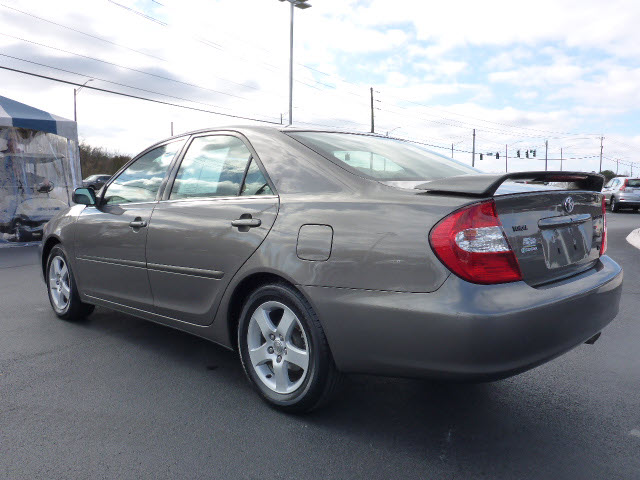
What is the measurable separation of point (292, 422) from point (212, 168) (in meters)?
1.62

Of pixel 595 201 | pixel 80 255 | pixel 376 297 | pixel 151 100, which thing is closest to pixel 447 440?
pixel 376 297

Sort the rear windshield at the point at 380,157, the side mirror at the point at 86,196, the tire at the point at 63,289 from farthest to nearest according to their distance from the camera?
the tire at the point at 63,289 → the side mirror at the point at 86,196 → the rear windshield at the point at 380,157

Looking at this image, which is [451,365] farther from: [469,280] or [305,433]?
[305,433]

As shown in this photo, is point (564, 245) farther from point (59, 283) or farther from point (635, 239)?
point (635, 239)

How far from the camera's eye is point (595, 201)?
3.07 m

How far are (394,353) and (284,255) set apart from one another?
2.42 ft

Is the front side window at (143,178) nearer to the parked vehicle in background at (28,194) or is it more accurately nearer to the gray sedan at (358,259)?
the gray sedan at (358,259)

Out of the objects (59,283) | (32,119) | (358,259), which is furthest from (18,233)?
(358,259)

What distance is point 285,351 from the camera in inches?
114

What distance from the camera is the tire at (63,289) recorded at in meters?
4.75

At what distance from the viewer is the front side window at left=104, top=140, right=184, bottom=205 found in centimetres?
391

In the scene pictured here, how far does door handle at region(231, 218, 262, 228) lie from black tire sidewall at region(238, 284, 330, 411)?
1.11 feet

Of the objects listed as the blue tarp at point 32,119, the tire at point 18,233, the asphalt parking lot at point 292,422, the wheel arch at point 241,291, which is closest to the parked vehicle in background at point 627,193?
the blue tarp at point 32,119

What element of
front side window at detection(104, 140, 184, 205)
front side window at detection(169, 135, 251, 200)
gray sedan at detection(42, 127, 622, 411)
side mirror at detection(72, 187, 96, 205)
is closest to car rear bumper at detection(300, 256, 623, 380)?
gray sedan at detection(42, 127, 622, 411)
